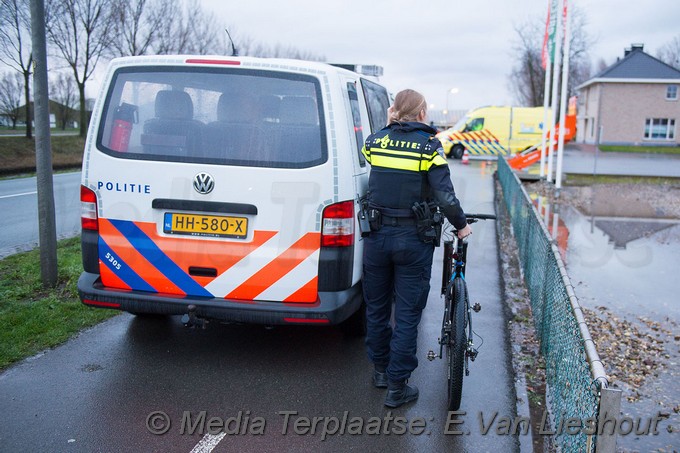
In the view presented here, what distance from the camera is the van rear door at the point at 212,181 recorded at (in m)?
4.27

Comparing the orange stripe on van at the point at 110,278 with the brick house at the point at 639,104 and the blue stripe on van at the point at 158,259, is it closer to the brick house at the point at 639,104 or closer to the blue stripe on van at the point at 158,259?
the blue stripe on van at the point at 158,259

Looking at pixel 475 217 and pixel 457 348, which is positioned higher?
pixel 475 217

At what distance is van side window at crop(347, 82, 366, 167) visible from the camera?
4.71 meters

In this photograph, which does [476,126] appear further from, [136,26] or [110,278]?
[110,278]

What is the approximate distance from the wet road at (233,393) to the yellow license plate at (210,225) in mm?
1045

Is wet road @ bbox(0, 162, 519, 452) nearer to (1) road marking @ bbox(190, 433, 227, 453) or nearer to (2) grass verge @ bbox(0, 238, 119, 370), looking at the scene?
(1) road marking @ bbox(190, 433, 227, 453)

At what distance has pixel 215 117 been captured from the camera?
4.41m

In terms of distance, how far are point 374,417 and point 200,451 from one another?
1.11 m

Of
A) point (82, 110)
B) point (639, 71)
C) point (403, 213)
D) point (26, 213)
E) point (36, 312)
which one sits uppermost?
point (639, 71)

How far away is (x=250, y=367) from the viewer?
472 centimetres

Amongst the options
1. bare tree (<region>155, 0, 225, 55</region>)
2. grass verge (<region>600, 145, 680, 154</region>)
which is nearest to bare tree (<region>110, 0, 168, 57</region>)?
bare tree (<region>155, 0, 225, 55</region>)

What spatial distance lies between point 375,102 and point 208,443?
3.50m

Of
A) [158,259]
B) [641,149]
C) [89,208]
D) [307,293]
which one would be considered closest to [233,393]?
[307,293]

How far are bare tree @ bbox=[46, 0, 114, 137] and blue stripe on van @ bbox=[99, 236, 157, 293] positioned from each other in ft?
80.4
